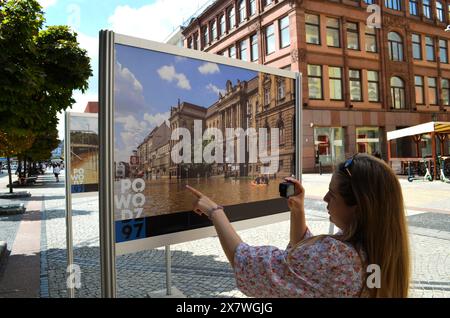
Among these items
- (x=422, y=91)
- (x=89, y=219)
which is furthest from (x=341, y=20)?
(x=89, y=219)

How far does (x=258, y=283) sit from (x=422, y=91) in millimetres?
41265

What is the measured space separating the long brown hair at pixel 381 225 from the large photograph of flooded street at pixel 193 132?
1213 millimetres

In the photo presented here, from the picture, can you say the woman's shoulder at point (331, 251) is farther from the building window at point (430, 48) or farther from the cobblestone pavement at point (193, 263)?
the building window at point (430, 48)

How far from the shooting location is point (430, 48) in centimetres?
3841

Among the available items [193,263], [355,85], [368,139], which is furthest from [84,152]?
[355,85]

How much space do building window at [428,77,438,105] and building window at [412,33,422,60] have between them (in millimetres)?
2679

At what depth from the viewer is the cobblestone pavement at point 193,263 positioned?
14.0ft

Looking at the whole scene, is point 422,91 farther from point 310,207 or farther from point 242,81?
point 242,81

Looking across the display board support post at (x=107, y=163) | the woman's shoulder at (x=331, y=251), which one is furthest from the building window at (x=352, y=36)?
the woman's shoulder at (x=331, y=251)

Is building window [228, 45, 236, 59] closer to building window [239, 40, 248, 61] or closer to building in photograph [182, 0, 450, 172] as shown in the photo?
building in photograph [182, 0, 450, 172]

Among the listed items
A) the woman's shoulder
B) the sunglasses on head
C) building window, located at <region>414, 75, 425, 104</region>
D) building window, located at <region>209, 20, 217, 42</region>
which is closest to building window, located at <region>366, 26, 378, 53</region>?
building window, located at <region>414, 75, 425, 104</region>

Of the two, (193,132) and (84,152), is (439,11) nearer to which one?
(84,152)

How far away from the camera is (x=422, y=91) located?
37.2 m

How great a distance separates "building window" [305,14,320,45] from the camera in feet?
102
